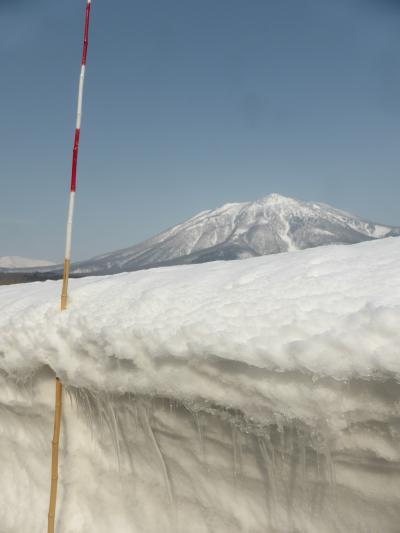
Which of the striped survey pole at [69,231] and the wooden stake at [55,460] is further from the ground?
the striped survey pole at [69,231]

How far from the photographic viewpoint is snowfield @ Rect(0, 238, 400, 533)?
167 cm

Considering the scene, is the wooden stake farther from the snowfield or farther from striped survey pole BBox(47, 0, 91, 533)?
the snowfield

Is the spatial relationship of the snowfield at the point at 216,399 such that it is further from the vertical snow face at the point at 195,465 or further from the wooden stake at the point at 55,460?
the wooden stake at the point at 55,460

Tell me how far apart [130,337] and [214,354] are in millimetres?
583

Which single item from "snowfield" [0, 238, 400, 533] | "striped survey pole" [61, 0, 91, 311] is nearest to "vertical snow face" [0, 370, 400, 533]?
"snowfield" [0, 238, 400, 533]

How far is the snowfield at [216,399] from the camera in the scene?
1.67 m

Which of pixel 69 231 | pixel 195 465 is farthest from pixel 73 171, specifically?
pixel 195 465

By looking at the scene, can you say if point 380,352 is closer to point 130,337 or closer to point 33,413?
point 130,337

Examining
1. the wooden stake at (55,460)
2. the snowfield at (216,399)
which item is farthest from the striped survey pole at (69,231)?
the snowfield at (216,399)

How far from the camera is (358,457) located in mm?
1738

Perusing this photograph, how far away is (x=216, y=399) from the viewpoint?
197 centimetres

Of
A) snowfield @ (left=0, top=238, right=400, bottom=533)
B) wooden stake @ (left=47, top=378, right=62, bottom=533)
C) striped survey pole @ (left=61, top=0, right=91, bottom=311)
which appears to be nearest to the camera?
snowfield @ (left=0, top=238, right=400, bottom=533)

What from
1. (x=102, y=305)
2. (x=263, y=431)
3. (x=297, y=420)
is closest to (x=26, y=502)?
(x=102, y=305)

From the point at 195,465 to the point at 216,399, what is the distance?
1.86ft
